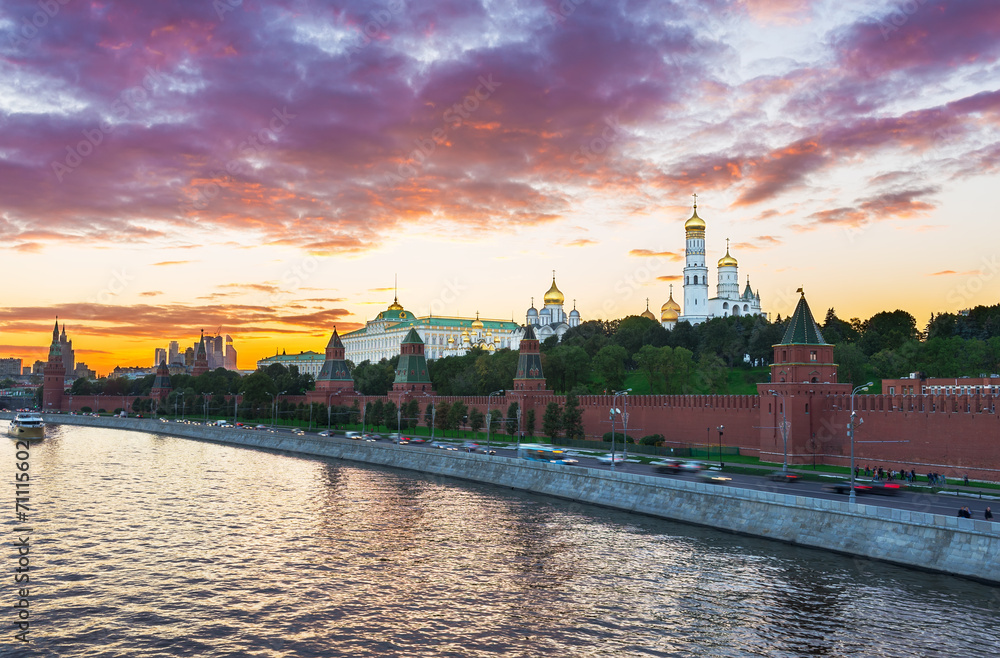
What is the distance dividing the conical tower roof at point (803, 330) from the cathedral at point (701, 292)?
3307 inches

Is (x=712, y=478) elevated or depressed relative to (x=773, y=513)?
elevated

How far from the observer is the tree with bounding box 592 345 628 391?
104 meters

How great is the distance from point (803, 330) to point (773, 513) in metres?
24.2

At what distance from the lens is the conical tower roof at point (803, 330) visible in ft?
187

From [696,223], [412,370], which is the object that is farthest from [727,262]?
[412,370]

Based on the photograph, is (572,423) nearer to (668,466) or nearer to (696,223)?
(668,466)

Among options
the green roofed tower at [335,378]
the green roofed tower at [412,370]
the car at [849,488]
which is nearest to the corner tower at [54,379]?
the green roofed tower at [335,378]

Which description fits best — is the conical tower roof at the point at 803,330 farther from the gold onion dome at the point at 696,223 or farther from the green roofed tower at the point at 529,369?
the gold onion dome at the point at 696,223

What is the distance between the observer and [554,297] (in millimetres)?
186375

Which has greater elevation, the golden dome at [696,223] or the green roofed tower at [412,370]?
the golden dome at [696,223]

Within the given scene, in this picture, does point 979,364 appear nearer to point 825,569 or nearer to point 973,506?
point 973,506

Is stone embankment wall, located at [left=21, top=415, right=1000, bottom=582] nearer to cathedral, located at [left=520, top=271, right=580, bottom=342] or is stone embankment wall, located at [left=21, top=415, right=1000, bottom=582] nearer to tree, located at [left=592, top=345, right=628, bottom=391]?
tree, located at [left=592, top=345, right=628, bottom=391]

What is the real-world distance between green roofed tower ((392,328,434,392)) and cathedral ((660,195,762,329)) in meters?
53.5

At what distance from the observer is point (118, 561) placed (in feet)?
103
